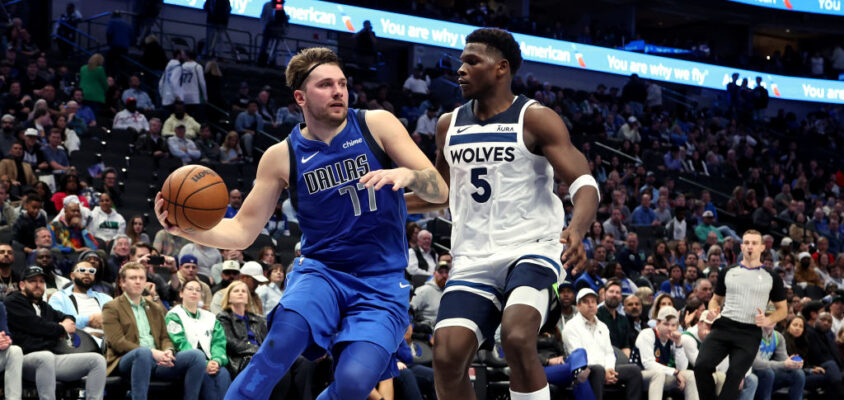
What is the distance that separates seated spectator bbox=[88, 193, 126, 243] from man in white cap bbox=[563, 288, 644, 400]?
572 cm

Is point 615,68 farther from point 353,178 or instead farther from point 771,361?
point 353,178

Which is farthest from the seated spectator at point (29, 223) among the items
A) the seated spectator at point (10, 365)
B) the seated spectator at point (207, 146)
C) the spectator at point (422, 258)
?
the spectator at point (422, 258)

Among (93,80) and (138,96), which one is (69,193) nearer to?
(93,80)

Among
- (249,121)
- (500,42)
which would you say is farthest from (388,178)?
(249,121)

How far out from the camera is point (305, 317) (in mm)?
4656

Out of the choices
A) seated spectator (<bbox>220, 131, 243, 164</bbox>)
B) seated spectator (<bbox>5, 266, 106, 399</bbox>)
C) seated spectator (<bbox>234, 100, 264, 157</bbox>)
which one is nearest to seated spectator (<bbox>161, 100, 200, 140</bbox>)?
seated spectator (<bbox>220, 131, 243, 164</bbox>)

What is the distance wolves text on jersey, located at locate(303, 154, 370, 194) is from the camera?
4961 millimetres

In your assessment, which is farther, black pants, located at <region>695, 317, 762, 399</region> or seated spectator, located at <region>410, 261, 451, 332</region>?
seated spectator, located at <region>410, 261, 451, 332</region>

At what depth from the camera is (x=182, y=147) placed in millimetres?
15602

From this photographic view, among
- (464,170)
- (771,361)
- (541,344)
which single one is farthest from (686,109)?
(464,170)

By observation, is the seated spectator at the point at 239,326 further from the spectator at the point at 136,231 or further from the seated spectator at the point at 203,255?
the spectator at the point at 136,231

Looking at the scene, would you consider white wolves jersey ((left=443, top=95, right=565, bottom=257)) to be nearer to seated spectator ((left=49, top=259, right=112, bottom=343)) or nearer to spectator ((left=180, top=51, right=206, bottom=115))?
seated spectator ((left=49, top=259, right=112, bottom=343))

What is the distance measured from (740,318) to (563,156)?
17.4 ft

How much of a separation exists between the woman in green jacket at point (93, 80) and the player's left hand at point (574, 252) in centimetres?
1314
